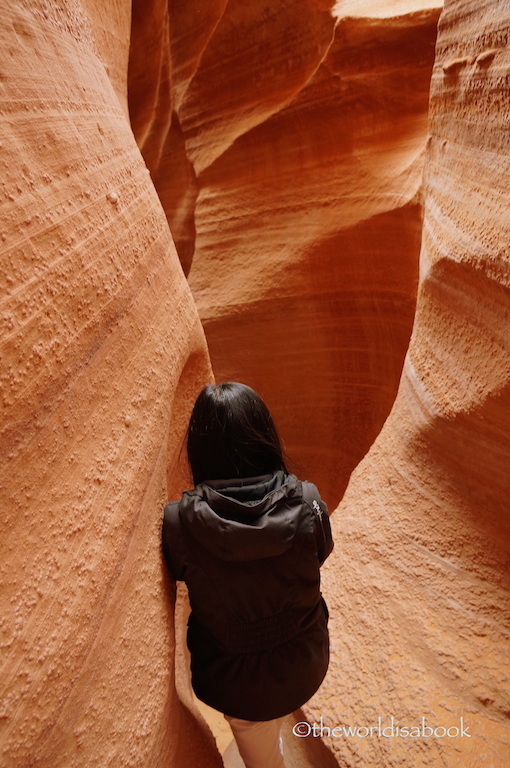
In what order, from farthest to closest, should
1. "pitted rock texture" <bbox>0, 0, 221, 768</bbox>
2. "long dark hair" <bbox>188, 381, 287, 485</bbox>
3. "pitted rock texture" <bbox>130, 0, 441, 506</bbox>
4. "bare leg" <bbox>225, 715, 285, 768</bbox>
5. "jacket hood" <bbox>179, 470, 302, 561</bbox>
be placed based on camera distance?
"pitted rock texture" <bbox>130, 0, 441, 506</bbox> → "bare leg" <bbox>225, 715, 285, 768</bbox> → "long dark hair" <bbox>188, 381, 287, 485</bbox> → "jacket hood" <bbox>179, 470, 302, 561</bbox> → "pitted rock texture" <bbox>0, 0, 221, 768</bbox>

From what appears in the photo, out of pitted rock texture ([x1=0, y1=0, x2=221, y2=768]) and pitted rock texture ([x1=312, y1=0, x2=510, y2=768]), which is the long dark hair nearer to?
pitted rock texture ([x1=0, y1=0, x2=221, y2=768])

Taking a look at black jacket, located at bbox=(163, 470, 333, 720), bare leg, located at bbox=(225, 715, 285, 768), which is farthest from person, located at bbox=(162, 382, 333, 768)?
bare leg, located at bbox=(225, 715, 285, 768)

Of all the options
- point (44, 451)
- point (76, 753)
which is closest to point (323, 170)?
point (44, 451)

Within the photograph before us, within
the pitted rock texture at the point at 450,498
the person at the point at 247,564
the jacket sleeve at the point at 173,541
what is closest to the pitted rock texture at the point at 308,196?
the pitted rock texture at the point at 450,498

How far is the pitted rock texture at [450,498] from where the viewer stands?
1.51 metres

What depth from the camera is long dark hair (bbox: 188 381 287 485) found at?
1.30 metres

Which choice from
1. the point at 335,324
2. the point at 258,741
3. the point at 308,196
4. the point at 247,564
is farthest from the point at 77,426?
the point at 308,196

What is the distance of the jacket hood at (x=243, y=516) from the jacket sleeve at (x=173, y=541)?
0.04 metres

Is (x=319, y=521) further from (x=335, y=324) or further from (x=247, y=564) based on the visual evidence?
(x=335, y=324)

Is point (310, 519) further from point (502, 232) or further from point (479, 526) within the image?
point (502, 232)

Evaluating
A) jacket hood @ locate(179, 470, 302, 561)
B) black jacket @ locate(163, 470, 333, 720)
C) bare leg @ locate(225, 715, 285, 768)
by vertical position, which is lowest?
bare leg @ locate(225, 715, 285, 768)

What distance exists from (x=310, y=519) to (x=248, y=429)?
0.79ft

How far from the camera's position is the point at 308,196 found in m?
3.17

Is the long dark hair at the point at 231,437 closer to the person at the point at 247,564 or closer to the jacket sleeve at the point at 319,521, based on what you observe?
the person at the point at 247,564
